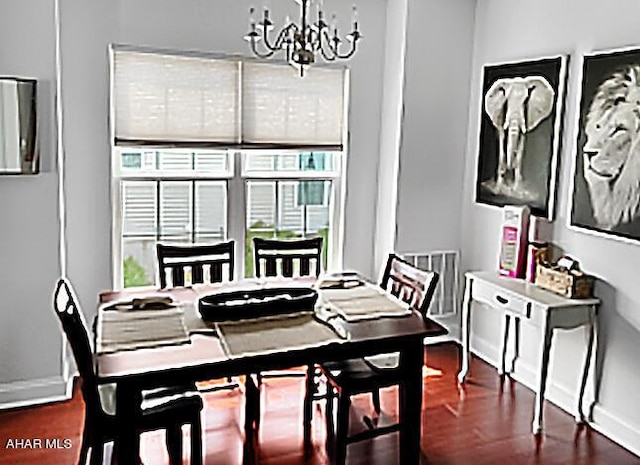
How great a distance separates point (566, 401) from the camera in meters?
3.69

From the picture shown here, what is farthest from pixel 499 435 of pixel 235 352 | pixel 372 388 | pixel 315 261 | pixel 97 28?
pixel 97 28

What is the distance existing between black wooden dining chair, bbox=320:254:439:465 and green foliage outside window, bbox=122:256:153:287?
5.35 feet

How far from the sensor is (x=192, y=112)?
3984mm

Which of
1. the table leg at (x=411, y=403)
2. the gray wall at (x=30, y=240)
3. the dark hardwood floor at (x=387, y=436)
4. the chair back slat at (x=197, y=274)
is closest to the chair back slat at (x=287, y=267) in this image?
the chair back slat at (x=197, y=274)

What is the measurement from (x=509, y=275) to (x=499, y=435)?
103 centimetres

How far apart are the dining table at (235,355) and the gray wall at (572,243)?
1228mm

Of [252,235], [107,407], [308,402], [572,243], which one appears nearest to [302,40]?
[107,407]

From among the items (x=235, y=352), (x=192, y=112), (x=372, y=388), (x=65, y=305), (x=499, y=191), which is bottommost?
(x=372, y=388)

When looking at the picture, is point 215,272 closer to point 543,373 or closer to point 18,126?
point 18,126

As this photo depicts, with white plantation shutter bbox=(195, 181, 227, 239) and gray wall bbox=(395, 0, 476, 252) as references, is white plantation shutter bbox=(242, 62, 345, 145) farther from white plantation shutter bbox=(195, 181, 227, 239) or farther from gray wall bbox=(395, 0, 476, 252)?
gray wall bbox=(395, 0, 476, 252)

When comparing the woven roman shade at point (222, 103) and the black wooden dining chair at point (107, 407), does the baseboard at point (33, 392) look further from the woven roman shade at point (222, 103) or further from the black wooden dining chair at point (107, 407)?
the woven roman shade at point (222, 103)

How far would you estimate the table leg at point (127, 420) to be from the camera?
2.29 m

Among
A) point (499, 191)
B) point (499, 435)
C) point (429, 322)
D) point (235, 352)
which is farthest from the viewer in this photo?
point (499, 191)

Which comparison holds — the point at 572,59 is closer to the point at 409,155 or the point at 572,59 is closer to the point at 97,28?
the point at 409,155
